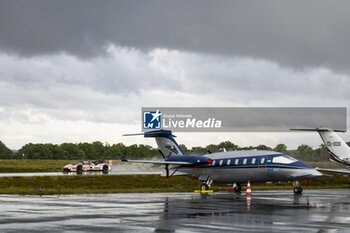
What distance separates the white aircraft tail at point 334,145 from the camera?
52.6 meters

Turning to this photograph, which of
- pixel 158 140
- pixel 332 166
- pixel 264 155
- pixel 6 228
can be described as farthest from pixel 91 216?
pixel 332 166

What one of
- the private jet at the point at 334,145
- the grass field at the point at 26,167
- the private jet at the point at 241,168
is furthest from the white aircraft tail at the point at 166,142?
the grass field at the point at 26,167

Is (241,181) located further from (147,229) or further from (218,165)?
(147,229)

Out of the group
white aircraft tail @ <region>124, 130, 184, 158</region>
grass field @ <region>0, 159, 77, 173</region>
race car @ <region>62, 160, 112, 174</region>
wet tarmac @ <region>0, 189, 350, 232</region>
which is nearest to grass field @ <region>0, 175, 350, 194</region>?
white aircraft tail @ <region>124, 130, 184, 158</region>

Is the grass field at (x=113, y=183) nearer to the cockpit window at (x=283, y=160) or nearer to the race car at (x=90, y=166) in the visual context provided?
the cockpit window at (x=283, y=160)

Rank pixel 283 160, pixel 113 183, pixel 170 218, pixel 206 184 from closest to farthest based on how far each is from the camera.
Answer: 1. pixel 170 218
2. pixel 283 160
3. pixel 206 184
4. pixel 113 183

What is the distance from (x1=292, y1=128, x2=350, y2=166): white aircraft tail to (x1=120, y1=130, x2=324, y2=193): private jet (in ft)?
58.5

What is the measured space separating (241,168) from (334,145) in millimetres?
19431

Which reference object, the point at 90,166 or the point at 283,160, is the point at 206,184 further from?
the point at 90,166

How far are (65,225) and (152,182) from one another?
3964 centimetres

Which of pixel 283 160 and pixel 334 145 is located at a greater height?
pixel 334 145

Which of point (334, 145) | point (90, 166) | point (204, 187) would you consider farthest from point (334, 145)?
point (90, 166)

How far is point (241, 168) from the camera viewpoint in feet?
124

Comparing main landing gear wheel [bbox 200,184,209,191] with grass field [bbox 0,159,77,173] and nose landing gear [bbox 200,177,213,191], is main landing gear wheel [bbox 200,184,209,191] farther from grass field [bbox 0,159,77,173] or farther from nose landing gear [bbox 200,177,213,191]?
grass field [bbox 0,159,77,173]
